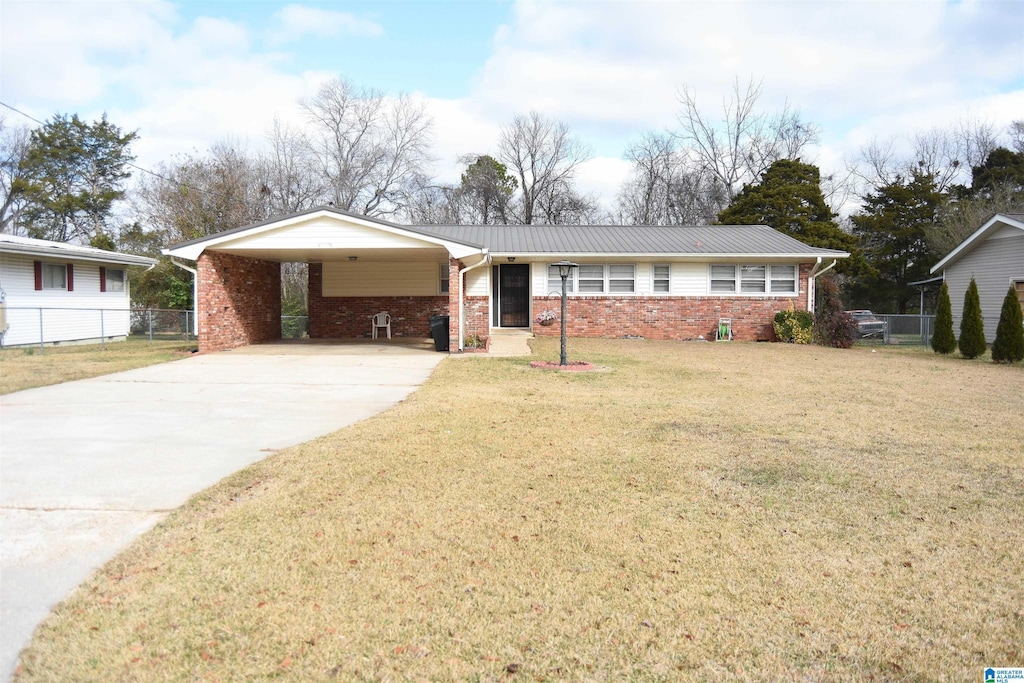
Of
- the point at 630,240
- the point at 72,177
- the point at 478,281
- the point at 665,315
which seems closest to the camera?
the point at 478,281

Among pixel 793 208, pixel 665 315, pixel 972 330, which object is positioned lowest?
pixel 972 330

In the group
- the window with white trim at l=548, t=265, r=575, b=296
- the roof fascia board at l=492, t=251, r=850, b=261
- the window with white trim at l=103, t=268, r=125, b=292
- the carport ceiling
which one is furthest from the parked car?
the window with white trim at l=103, t=268, r=125, b=292

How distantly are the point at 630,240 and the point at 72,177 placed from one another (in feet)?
96.4

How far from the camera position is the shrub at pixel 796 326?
18.8 metres

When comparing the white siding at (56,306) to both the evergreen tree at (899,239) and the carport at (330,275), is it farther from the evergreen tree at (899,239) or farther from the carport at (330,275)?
the evergreen tree at (899,239)

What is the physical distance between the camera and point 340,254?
16.9m

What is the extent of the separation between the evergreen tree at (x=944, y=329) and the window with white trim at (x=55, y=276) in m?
24.2

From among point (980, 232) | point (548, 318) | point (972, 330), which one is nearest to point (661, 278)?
point (548, 318)

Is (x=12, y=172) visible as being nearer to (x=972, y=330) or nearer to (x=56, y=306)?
(x=56, y=306)

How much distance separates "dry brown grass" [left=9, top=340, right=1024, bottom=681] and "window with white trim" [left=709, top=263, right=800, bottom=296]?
13.9m

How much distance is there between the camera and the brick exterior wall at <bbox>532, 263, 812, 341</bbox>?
1956 centimetres

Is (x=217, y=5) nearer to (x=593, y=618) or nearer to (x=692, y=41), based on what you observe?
(x=692, y=41)

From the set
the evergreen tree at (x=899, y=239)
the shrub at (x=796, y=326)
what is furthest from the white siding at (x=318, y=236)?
the evergreen tree at (x=899, y=239)

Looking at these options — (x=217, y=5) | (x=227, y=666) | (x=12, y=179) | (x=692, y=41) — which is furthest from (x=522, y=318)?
(x=12, y=179)
